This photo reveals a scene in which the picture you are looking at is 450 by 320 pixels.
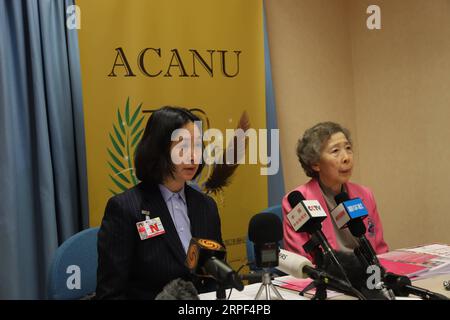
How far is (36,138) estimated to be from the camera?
2.67m

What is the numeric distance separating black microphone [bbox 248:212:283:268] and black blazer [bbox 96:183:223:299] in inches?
19.2

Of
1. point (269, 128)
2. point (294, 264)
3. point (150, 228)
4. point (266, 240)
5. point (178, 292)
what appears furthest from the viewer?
point (269, 128)

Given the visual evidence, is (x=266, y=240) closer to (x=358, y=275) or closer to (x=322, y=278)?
(x=322, y=278)

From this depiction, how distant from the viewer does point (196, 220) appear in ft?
6.93

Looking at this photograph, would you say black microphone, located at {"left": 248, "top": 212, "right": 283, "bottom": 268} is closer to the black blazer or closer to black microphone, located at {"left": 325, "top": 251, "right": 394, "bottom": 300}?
black microphone, located at {"left": 325, "top": 251, "right": 394, "bottom": 300}

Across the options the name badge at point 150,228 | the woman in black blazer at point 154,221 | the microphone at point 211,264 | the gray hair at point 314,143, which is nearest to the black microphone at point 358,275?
the microphone at point 211,264

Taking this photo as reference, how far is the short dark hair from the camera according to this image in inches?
→ 78.9

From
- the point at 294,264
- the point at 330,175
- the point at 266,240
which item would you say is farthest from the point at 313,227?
the point at 330,175

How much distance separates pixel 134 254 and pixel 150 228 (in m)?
0.12

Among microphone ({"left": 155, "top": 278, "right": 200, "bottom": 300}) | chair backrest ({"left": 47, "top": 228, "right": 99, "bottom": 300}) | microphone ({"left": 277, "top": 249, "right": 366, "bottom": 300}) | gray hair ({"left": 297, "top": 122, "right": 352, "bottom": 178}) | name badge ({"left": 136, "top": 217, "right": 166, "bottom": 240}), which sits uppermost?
gray hair ({"left": 297, "top": 122, "right": 352, "bottom": 178})

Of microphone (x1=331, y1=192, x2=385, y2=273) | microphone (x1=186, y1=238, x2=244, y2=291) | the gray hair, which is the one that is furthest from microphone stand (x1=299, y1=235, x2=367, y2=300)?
the gray hair

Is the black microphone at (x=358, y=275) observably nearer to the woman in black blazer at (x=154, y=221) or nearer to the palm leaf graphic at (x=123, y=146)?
the woman in black blazer at (x=154, y=221)

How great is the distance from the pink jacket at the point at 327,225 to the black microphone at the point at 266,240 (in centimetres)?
92

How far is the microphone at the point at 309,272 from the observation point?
151 cm
